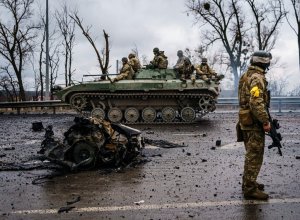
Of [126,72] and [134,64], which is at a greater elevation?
[134,64]

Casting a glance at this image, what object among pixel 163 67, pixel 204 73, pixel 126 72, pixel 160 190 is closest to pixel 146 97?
pixel 126 72

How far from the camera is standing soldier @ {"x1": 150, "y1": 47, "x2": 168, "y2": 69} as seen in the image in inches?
748

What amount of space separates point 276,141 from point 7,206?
3689 mm

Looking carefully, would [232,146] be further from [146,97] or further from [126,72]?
[126,72]

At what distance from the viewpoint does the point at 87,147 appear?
790 centimetres

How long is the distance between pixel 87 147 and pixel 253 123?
10.1ft

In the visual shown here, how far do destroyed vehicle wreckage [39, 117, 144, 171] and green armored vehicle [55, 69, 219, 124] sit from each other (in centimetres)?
969

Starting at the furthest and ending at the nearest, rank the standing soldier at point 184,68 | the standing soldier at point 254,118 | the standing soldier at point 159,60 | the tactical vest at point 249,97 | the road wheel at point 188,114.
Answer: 1. the standing soldier at point 159,60
2. the standing soldier at point 184,68
3. the road wheel at point 188,114
4. the tactical vest at point 249,97
5. the standing soldier at point 254,118

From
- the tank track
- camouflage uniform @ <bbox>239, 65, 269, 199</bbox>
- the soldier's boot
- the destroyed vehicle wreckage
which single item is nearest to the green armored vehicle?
the tank track

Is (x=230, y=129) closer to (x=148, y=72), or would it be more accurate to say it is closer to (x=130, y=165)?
(x=148, y=72)

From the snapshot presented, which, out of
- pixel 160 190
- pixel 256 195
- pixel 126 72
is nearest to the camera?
pixel 256 195

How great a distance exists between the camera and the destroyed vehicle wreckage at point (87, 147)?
7887 millimetres

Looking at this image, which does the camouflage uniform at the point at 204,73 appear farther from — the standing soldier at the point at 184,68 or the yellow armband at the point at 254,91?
the yellow armband at the point at 254,91

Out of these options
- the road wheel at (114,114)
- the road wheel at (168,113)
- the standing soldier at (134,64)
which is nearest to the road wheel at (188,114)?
the road wheel at (168,113)
